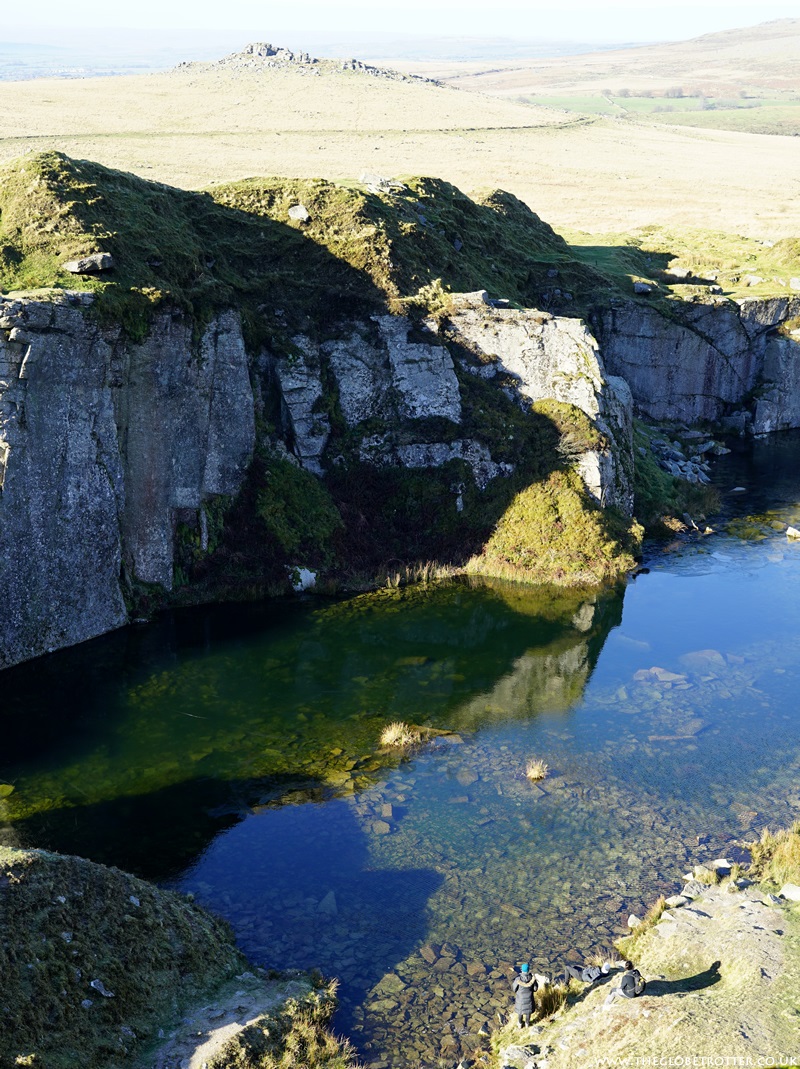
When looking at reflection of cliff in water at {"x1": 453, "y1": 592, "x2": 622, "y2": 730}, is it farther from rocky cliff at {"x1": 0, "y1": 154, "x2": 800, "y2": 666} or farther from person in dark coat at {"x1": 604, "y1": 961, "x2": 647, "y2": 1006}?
person in dark coat at {"x1": 604, "y1": 961, "x2": 647, "y2": 1006}

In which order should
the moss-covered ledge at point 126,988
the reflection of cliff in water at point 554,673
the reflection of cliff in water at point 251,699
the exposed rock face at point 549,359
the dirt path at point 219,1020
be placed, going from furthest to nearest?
the exposed rock face at point 549,359, the reflection of cliff in water at point 554,673, the reflection of cliff in water at point 251,699, the dirt path at point 219,1020, the moss-covered ledge at point 126,988

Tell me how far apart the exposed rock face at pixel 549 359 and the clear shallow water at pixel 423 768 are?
7.15 metres

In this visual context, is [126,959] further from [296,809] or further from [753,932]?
[753,932]

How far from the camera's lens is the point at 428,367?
140 ft

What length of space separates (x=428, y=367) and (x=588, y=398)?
22.6 feet

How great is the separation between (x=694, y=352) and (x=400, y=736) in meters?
38.5

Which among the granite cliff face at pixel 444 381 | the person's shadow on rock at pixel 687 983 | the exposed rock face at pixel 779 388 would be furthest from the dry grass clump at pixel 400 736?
the exposed rock face at pixel 779 388

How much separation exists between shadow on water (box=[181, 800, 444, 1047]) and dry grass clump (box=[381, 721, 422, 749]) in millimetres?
3163

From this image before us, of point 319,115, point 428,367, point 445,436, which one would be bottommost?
point 445,436

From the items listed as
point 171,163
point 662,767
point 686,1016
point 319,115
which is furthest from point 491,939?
point 319,115

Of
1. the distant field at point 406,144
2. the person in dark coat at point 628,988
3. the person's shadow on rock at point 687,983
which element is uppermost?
the distant field at point 406,144

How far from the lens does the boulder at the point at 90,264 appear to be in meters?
34.9

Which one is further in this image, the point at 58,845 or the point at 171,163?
the point at 171,163

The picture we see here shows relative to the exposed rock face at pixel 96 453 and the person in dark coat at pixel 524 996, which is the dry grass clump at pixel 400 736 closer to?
the person in dark coat at pixel 524 996
